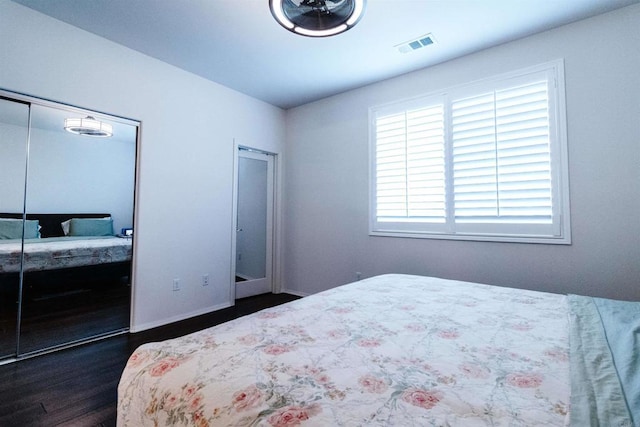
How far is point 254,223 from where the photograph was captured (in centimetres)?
422

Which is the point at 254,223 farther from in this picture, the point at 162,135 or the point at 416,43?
the point at 416,43

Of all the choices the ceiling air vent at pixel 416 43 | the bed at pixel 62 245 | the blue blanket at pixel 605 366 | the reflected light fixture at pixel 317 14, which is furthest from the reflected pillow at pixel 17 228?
the ceiling air vent at pixel 416 43

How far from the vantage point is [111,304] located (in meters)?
2.88

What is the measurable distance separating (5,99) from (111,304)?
1901mm

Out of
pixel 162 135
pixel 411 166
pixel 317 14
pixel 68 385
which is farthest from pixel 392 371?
pixel 162 135

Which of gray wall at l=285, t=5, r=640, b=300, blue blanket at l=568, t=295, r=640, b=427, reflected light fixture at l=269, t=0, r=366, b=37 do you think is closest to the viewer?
blue blanket at l=568, t=295, r=640, b=427

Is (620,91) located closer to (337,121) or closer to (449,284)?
(449,284)

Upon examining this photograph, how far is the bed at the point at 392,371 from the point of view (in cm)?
69

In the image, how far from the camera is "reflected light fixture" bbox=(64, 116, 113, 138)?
2.55 metres

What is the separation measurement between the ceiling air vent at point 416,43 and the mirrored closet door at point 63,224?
105 inches

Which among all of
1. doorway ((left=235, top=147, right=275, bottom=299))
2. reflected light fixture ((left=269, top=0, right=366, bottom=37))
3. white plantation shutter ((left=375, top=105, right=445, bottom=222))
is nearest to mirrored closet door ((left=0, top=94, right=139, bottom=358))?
doorway ((left=235, top=147, right=275, bottom=299))

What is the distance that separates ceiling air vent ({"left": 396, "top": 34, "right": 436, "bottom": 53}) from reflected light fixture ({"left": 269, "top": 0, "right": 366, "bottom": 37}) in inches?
49.2

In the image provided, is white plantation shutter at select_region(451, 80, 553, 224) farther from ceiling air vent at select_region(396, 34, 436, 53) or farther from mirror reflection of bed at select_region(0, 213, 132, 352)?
mirror reflection of bed at select_region(0, 213, 132, 352)

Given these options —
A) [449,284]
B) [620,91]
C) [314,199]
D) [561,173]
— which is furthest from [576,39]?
[314,199]
